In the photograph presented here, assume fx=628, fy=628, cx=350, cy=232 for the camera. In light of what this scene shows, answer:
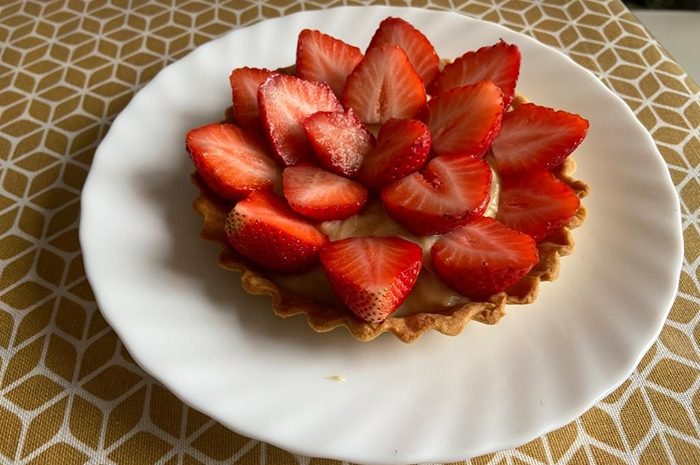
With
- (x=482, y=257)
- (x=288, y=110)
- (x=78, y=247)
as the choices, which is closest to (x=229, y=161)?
(x=288, y=110)

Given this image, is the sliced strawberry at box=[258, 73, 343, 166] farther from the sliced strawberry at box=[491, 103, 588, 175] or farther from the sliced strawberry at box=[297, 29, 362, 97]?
the sliced strawberry at box=[491, 103, 588, 175]

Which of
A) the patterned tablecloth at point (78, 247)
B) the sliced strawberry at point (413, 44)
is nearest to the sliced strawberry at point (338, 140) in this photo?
the sliced strawberry at point (413, 44)

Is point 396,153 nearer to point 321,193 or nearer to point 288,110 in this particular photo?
point 321,193

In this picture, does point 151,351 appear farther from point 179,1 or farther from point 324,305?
point 179,1

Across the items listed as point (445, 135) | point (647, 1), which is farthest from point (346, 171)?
point (647, 1)

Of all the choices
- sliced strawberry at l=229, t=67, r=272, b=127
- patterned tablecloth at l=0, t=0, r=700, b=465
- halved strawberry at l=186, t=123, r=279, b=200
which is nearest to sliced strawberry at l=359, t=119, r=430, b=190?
halved strawberry at l=186, t=123, r=279, b=200
